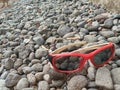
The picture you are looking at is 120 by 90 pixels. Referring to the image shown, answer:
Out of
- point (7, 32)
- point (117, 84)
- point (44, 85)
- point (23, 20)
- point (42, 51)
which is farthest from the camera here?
point (23, 20)

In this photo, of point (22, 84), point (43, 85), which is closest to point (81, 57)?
point (43, 85)

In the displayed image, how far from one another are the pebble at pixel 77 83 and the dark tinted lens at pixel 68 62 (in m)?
0.07

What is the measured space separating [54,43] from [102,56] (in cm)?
57

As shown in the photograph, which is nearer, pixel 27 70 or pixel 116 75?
pixel 116 75

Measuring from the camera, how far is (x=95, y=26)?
6.83ft

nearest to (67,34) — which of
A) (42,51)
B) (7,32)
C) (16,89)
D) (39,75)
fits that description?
(42,51)

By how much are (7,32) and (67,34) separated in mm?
836

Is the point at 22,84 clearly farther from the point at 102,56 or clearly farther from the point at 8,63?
the point at 102,56

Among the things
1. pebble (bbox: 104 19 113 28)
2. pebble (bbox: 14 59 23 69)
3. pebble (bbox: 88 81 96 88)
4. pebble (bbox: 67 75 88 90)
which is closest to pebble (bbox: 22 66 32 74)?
pebble (bbox: 14 59 23 69)

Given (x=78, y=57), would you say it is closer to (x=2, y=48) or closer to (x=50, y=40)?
(x=50, y=40)

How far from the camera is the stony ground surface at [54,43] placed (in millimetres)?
1550

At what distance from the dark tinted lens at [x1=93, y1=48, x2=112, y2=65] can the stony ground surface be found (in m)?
0.05

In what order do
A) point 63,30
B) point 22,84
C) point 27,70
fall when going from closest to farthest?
point 22,84, point 27,70, point 63,30

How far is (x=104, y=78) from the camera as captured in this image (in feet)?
4.85
